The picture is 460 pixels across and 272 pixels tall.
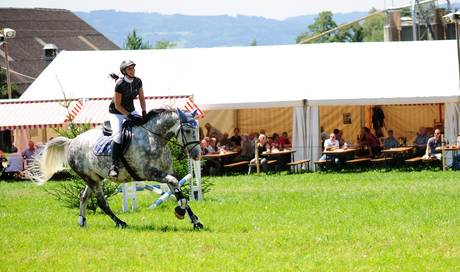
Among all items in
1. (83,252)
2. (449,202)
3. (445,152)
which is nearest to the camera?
(83,252)

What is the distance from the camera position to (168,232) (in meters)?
14.8

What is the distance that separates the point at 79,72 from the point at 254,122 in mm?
5763

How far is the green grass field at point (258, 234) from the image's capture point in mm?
11805

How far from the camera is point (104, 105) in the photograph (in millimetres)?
30812

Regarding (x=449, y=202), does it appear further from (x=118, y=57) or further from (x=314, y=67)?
(x=118, y=57)

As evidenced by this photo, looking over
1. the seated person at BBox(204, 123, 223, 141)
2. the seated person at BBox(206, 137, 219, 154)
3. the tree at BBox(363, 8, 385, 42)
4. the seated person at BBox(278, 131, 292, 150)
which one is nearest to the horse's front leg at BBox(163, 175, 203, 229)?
the seated person at BBox(206, 137, 219, 154)

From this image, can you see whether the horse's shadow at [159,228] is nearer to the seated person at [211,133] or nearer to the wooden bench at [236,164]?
the wooden bench at [236,164]

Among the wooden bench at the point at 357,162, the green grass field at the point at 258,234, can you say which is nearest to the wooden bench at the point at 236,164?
the wooden bench at the point at 357,162

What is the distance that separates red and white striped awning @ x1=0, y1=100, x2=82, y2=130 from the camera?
3138cm

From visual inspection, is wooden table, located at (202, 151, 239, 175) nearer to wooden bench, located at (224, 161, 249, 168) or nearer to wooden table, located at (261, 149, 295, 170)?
wooden bench, located at (224, 161, 249, 168)

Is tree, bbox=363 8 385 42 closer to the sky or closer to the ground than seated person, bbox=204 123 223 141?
closer to the sky

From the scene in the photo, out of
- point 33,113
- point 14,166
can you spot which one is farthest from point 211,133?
point 14,166

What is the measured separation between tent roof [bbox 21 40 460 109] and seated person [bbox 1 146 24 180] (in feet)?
8.16

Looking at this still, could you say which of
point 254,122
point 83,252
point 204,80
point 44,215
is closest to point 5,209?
point 44,215
